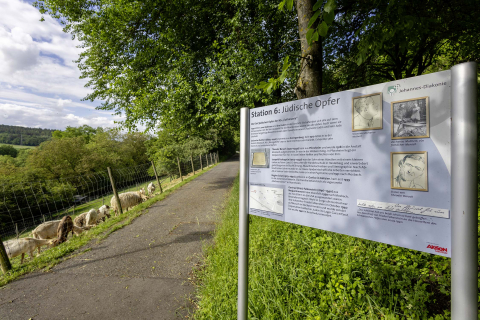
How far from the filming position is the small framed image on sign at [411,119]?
1.26m

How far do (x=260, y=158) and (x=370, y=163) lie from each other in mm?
940

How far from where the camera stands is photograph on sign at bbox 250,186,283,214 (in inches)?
77.4

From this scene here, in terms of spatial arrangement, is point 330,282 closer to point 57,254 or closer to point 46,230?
point 57,254

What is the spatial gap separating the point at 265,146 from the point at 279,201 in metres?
0.52

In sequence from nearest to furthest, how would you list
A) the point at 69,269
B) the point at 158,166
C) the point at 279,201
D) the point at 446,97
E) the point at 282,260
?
the point at 446,97
the point at 279,201
the point at 282,260
the point at 69,269
the point at 158,166

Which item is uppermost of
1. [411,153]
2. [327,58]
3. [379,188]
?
[327,58]

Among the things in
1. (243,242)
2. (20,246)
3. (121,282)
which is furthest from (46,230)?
(243,242)

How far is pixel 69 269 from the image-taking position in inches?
170

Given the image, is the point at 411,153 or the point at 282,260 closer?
the point at 411,153

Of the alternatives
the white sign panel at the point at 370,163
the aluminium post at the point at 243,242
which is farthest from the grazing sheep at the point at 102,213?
the white sign panel at the point at 370,163

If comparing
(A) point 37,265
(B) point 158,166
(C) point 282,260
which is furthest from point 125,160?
(C) point 282,260

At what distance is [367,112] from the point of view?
1479 millimetres

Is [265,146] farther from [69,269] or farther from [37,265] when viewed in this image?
[37,265]

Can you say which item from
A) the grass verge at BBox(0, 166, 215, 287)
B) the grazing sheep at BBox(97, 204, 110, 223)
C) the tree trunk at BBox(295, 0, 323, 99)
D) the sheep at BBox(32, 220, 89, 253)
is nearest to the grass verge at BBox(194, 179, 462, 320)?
the tree trunk at BBox(295, 0, 323, 99)
